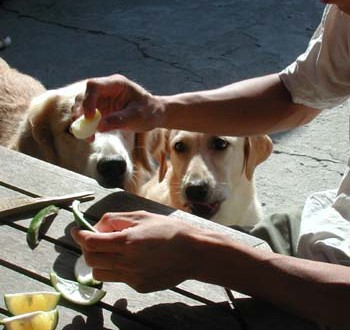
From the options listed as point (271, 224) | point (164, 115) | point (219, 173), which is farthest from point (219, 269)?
point (219, 173)

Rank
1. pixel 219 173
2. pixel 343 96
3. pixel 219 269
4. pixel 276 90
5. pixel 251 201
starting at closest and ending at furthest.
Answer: pixel 219 269 → pixel 343 96 → pixel 276 90 → pixel 219 173 → pixel 251 201

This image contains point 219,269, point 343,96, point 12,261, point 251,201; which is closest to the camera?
point 219,269

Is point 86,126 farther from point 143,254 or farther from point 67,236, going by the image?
point 143,254

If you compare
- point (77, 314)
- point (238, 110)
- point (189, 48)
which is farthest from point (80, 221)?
point (189, 48)

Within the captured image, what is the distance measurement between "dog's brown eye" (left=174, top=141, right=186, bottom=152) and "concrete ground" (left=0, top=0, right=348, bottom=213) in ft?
2.96

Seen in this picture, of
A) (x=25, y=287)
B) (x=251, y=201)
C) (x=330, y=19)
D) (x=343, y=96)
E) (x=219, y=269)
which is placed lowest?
(x=251, y=201)

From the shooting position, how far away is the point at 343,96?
227 cm

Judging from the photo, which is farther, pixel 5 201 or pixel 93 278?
pixel 5 201

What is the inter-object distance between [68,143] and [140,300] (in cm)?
167

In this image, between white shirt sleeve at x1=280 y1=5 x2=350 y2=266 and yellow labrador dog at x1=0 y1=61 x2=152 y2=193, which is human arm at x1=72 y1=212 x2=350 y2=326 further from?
yellow labrador dog at x1=0 y1=61 x2=152 y2=193

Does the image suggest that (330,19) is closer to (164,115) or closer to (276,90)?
(276,90)

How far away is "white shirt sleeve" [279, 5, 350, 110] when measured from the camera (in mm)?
2141

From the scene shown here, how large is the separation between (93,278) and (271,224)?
26.9 inches

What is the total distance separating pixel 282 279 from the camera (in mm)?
1524
